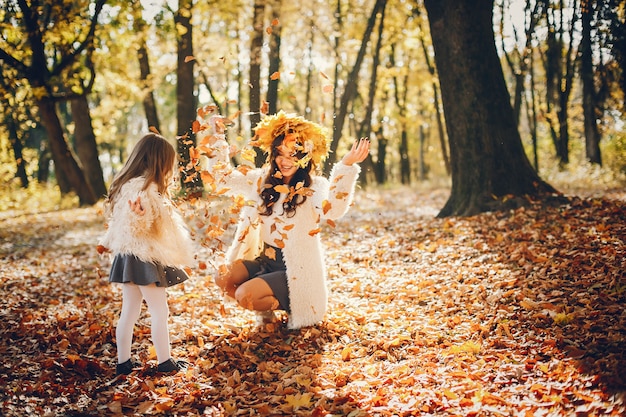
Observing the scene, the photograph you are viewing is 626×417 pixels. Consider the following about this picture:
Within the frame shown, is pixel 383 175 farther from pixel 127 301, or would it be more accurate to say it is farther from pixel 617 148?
pixel 127 301

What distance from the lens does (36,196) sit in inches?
738

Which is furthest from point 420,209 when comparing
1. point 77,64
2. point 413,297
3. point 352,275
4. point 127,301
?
point 77,64

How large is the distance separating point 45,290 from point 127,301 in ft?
10.7

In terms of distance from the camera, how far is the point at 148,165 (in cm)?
378

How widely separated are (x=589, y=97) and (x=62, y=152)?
58.0 feet

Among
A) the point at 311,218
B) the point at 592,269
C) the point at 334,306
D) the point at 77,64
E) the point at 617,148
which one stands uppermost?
the point at 77,64

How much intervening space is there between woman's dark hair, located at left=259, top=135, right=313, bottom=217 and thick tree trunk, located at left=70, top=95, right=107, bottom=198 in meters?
14.4

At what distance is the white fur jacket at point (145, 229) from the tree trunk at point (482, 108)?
5.30 meters

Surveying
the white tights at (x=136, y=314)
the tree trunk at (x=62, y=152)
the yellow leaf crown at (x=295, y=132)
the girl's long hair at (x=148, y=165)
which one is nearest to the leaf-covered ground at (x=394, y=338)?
the white tights at (x=136, y=314)

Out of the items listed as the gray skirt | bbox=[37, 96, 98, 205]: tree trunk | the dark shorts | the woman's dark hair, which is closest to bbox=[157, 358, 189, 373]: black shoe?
the gray skirt

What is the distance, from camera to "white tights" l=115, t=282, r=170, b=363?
3713mm

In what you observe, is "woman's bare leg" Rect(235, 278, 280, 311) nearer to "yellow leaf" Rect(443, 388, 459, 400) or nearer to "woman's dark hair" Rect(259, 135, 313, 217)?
"woman's dark hair" Rect(259, 135, 313, 217)

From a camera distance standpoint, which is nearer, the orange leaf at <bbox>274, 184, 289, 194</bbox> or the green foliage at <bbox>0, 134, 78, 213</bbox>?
the orange leaf at <bbox>274, 184, 289, 194</bbox>

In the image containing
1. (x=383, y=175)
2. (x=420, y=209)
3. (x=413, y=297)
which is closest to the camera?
(x=413, y=297)
